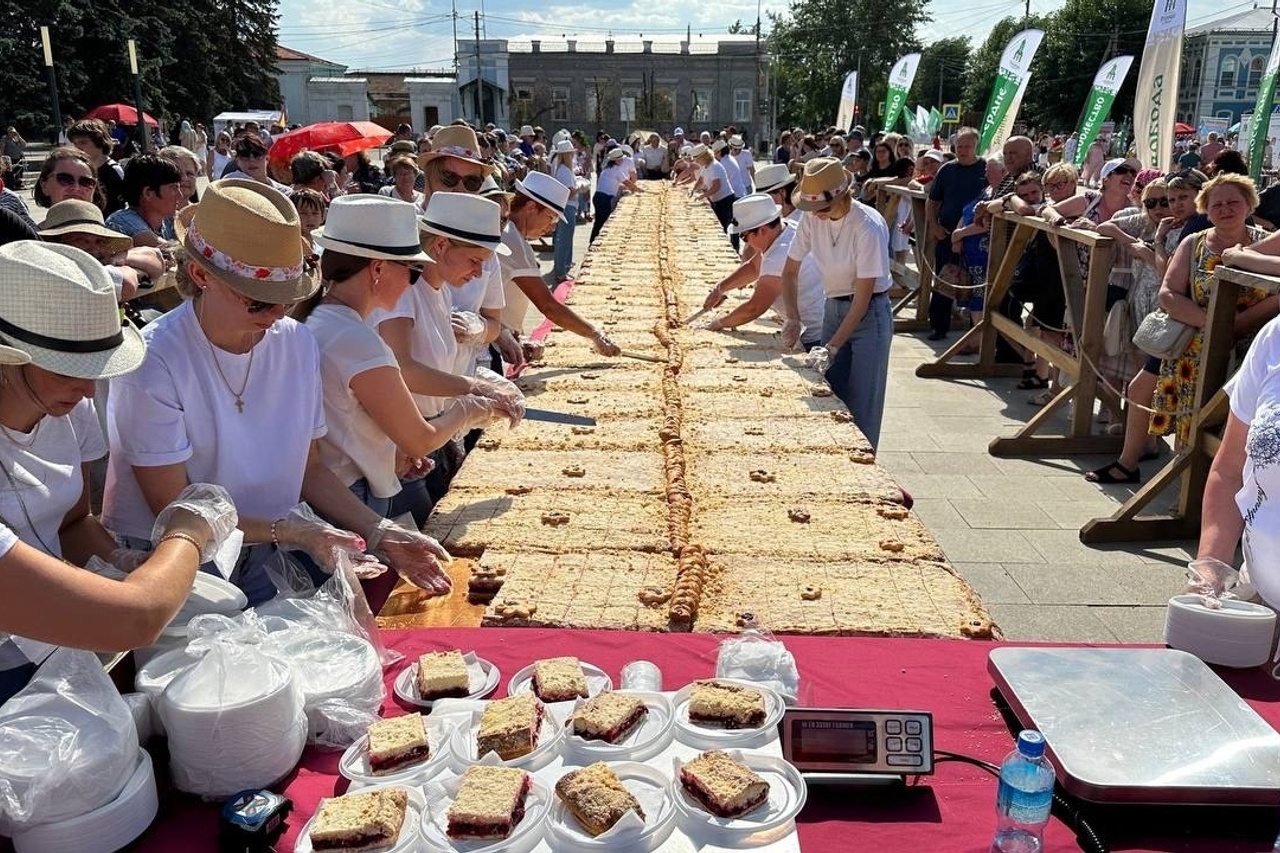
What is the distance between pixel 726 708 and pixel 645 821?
0.28 meters

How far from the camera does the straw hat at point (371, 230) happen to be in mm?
2621

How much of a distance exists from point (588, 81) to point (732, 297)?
212 feet

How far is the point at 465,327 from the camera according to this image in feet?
12.8

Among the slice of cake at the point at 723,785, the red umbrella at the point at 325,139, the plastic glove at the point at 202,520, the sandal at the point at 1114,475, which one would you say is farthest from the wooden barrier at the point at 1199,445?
the red umbrella at the point at 325,139

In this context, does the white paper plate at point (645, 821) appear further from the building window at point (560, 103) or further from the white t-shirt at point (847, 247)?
the building window at point (560, 103)

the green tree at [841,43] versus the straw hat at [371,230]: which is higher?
the green tree at [841,43]

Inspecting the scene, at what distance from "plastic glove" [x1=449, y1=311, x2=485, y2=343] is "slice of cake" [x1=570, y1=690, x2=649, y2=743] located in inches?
92.7

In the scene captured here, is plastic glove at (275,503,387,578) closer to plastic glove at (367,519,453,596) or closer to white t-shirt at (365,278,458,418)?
plastic glove at (367,519,453,596)

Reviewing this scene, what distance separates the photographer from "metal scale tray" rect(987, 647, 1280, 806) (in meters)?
1.45

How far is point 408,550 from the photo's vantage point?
241 cm

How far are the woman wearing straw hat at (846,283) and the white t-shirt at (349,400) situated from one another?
2.54 metres

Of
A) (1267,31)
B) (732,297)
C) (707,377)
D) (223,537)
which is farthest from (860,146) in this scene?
(1267,31)

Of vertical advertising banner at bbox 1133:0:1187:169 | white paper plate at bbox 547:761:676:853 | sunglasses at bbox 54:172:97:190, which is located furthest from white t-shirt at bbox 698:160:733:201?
white paper plate at bbox 547:761:676:853

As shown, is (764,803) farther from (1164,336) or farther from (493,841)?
(1164,336)
